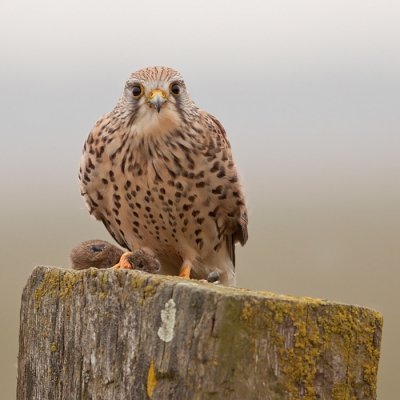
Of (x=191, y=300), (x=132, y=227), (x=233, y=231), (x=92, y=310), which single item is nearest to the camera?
(x=191, y=300)

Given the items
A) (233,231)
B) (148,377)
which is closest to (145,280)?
(148,377)

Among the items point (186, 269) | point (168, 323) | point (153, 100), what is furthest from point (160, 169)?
point (168, 323)

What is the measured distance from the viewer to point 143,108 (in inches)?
152

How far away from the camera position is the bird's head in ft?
12.5

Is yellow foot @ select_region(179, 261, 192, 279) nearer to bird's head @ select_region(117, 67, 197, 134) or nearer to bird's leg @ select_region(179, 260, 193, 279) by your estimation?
bird's leg @ select_region(179, 260, 193, 279)

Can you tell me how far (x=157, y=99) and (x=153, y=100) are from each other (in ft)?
0.08

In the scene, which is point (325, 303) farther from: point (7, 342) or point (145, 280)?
point (7, 342)

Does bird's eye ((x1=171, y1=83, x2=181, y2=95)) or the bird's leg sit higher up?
bird's eye ((x1=171, y1=83, x2=181, y2=95))

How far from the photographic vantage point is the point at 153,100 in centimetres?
377

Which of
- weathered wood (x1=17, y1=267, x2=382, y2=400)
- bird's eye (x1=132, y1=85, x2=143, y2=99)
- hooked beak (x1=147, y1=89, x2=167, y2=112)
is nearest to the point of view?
weathered wood (x1=17, y1=267, x2=382, y2=400)

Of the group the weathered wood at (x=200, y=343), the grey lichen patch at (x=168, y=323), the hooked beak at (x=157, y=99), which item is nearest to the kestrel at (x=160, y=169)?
the hooked beak at (x=157, y=99)

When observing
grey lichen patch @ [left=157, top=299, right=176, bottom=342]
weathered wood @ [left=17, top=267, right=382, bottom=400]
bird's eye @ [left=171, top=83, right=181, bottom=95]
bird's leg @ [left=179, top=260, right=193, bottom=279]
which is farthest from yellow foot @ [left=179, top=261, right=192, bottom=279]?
grey lichen patch @ [left=157, top=299, right=176, bottom=342]

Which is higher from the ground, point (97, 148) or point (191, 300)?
point (97, 148)

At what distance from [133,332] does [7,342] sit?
5229 millimetres
